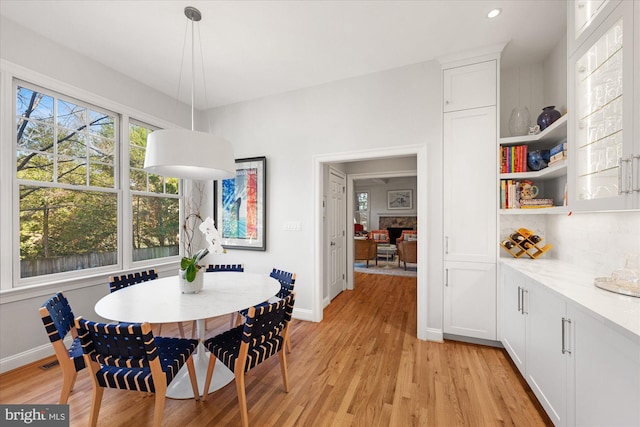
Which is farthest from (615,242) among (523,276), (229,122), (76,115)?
(76,115)

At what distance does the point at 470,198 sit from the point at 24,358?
4401 millimetres

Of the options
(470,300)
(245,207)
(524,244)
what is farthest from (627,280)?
(245,207)

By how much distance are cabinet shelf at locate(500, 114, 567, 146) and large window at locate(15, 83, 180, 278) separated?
4.30 meters

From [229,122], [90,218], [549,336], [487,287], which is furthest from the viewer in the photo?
[229,122]

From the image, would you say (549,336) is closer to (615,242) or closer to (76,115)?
(615,242)

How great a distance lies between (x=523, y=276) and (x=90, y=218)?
418 centimetres

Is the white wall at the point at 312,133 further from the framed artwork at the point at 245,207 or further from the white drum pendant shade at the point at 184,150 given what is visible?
the white drum pendant shade at the point at 184,150

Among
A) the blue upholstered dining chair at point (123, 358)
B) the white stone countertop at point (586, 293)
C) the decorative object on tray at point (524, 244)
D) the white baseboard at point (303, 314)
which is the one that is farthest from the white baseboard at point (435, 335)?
the blue upholstered dining chair at point (123, 358)

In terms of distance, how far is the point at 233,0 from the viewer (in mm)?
1986

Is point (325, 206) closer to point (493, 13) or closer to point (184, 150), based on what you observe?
point (184, 150)

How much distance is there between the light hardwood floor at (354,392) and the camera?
5.44ft

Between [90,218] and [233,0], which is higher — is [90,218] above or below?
below

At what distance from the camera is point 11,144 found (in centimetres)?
221

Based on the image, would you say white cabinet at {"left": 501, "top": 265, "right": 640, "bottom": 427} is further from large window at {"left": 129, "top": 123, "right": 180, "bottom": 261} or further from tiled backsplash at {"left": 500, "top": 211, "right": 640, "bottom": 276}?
large window at {"left": 129, "top": 123, "right": 180, "bottom": 261}
